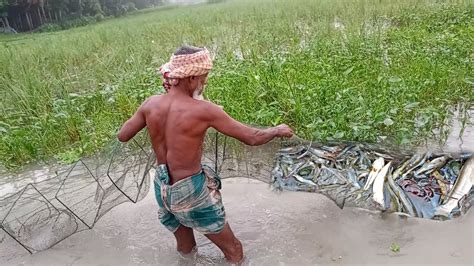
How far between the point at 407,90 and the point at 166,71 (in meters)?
3.06

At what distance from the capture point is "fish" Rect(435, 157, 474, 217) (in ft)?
10.4

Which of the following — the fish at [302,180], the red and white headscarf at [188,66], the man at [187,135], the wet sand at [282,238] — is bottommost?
the wet sand at [282,238]

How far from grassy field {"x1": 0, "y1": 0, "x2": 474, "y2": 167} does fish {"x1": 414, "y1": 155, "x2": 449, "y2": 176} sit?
435mm

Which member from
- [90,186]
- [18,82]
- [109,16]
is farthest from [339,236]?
[109,16]

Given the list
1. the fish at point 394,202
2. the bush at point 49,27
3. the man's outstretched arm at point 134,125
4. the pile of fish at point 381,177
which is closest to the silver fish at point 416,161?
the pile of fish at point 381,177

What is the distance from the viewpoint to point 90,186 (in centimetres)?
400

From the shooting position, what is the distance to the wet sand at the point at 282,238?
9.61 feet

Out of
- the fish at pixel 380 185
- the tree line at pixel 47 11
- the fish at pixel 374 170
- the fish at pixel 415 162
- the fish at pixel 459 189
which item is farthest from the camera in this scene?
the tree line at pixel 47 11

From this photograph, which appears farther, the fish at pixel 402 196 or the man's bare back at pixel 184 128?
the fish at pixel 402 196

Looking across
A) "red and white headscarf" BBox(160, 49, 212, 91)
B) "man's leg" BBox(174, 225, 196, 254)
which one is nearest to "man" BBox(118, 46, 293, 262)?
"red and white headscarf" BBox(160, 49, 212, 91)

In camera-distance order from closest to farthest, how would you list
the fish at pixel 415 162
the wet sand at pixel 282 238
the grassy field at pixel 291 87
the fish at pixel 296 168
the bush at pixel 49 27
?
the wet sand at pixel 282 238 → the fish at pixel 415 162 → the fish at pixel 296 168 → the grassy field at pixel 291 87 → the bush at pixel 49 27

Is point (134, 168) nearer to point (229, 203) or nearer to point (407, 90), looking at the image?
point (229, 203)

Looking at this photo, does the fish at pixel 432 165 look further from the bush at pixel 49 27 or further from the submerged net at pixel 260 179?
the bush at pixel 49 27

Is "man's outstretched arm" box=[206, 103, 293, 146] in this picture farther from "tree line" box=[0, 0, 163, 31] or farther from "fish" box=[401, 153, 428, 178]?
"tree line" box=[0, 0, 163, 31]
